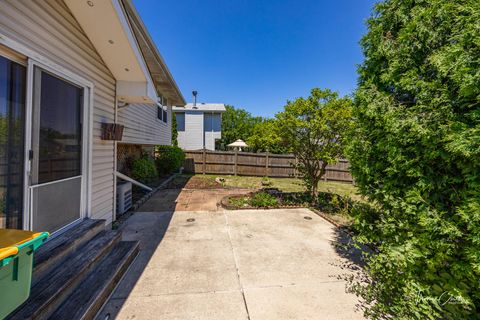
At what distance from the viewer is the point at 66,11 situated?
2.88m

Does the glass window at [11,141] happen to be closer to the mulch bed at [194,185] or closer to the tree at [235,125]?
the mulch bed at [194,185]

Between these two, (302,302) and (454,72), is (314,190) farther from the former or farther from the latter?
(454,72)

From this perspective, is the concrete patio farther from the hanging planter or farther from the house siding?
the hanging planter

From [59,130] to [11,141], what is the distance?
0.76 metres

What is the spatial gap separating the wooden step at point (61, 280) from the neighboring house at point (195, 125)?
56.3 ft

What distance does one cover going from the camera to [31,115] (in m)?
2.34

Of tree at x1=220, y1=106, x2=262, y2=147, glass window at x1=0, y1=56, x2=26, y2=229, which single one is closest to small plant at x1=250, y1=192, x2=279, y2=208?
glass window at x1=0, y1=56, x2=26, y2=229

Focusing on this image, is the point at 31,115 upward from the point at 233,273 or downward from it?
upward

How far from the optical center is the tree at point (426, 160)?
168 centimetres

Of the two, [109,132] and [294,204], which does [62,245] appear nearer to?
[109,132]

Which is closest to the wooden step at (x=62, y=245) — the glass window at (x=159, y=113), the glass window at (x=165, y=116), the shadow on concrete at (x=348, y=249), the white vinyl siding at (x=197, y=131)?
the shadow on concrete at (x=348, y=249)

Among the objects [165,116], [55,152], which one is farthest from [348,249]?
[165,116]

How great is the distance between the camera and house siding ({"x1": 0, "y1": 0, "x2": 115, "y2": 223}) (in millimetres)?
2191

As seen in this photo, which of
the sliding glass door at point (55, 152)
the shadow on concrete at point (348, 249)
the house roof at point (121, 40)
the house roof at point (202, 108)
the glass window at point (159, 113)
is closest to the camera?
the sliding glass door at point (55, 152)
